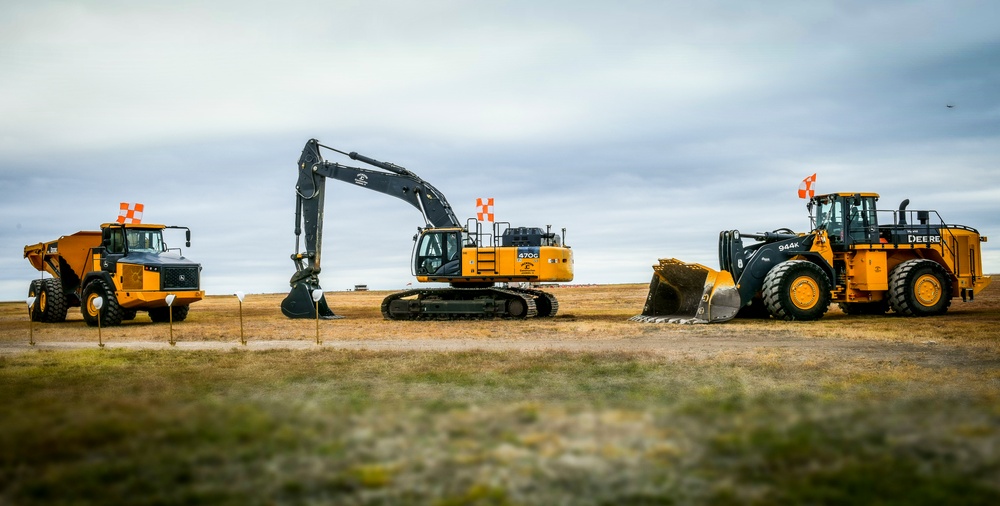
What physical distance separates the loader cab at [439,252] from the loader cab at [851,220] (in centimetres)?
1226

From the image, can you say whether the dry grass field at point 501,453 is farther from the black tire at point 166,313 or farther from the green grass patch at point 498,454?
the black tire at point 166,313

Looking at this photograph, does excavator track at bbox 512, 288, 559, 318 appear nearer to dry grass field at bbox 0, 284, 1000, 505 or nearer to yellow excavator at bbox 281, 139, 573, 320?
yellow excavator at bbox 281, 139, 573, 320

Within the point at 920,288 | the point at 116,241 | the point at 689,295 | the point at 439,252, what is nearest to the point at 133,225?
the point at 116,241

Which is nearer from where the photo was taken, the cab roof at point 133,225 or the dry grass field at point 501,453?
the dry grass field at point 501,453

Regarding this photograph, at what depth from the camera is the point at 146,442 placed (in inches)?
178

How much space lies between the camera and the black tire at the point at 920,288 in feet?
83.1

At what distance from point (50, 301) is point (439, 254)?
1610cm

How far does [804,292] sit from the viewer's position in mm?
23969

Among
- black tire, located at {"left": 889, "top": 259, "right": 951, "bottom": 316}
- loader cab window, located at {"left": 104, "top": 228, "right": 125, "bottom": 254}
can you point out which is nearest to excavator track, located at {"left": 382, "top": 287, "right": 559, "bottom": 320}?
loader cab window, located at {"left": 104, "top": 228, "right": 125, "bottom": 254}

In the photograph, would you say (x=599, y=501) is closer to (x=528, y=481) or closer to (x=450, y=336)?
(x=528, y=481)

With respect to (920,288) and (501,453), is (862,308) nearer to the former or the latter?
(920,288)

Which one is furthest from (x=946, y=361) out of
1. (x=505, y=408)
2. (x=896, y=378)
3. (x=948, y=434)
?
(x=505, y=408)

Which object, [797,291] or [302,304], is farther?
[302,304]

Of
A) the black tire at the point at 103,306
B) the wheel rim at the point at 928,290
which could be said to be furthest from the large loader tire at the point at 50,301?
the wheel rim at the point at 928,290
